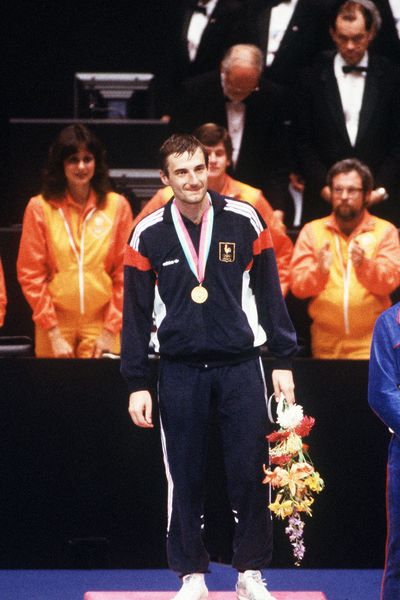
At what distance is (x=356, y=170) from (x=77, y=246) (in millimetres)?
1393

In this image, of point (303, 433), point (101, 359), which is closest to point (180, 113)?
point (101, 359)

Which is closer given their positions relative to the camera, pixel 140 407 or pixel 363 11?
pixel 140 407

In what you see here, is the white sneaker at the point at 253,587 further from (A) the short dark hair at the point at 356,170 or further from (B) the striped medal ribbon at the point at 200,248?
(A) the short dark hair at the point at 356,170

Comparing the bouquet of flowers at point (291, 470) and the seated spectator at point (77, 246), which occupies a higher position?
the seated spectator at point (77, 246)

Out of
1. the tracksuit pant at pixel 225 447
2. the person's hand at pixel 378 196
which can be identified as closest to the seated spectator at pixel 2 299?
the tracksuit pant at pixel 225 447

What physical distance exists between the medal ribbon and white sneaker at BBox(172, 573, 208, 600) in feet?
3.56

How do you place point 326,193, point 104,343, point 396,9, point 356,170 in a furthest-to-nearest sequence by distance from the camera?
point 396,9
point 326,193
point 356,170
point 104,343

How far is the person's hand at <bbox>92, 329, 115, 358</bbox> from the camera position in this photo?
5859 mm

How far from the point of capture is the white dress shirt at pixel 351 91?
6566mm

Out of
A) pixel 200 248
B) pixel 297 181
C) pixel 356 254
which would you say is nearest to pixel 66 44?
pixel 297 181

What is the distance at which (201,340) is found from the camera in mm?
4438

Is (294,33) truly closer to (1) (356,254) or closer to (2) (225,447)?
(1) (356,254)

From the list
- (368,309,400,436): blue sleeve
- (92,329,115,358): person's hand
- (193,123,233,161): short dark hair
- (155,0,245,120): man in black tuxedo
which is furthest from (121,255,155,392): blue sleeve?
(155,0,245,120): man in black tuxedo

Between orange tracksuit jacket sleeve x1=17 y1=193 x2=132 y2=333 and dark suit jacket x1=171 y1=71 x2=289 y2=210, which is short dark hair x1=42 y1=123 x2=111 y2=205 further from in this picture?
dark suit jacket x1=171 y1=71 x2=289 y2=210
